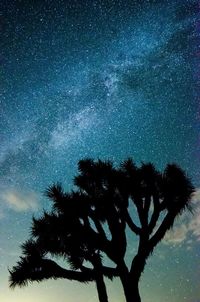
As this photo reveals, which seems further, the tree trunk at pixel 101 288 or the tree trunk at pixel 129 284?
the tree trunk at pixel 101 288

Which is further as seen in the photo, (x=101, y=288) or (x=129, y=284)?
(x=101, y=288)

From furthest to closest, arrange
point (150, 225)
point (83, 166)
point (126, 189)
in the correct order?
point (83, 166) < point (126, 189) < point (150, 225)

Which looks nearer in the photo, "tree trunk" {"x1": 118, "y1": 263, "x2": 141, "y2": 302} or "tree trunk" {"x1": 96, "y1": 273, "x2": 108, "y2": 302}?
"tree trunk" {"x1": 118, "y1": 263, "x2": 141, "y2": 302}

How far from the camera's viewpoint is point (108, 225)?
11.6m

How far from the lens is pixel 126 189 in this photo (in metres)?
12.0

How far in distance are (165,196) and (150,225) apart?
118 centimetres

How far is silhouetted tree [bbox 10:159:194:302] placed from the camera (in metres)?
11.3

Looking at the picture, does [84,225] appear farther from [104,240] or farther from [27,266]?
[27,266]

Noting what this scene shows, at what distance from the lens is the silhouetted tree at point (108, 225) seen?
1127cm

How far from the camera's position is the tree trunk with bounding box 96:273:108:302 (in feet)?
38.5

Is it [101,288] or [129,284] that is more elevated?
[101,288]

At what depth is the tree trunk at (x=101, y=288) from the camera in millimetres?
11743

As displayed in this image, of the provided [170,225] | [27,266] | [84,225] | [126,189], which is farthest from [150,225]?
[27,266]

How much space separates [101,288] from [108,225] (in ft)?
7.72
